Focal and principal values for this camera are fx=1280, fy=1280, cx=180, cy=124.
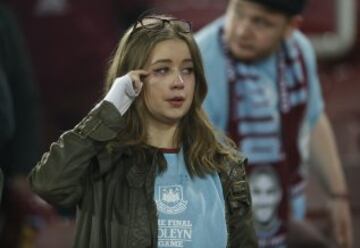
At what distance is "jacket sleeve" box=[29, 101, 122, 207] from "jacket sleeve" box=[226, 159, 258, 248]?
0.35 m

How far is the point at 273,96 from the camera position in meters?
4.43

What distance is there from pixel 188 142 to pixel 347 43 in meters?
3.02

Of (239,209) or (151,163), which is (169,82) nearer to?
(151,163)

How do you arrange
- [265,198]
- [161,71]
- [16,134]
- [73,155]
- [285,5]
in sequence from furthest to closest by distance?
[16,134] < [265,198] < [285,5] < [161,71] < [73,155]

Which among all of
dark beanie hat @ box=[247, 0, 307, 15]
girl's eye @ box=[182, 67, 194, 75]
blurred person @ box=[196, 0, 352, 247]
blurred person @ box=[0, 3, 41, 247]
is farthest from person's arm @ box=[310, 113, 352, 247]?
girl's eye @ box=[182, 67, 194, 75]

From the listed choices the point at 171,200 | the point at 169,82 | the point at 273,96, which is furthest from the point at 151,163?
the point at 273,96

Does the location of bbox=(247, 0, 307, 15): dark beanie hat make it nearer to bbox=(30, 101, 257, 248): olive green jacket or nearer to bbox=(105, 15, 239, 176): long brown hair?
bbox=(105, 15, 239, 176): long brown hair

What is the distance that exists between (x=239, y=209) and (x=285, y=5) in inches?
48.4

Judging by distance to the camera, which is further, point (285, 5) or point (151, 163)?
point (285, 5)

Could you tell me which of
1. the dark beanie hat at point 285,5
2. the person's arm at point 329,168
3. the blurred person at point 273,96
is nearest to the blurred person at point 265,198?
the blurred person at point 273,96

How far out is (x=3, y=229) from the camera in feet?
18.4

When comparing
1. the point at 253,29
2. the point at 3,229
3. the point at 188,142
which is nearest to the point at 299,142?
the point at 253,29

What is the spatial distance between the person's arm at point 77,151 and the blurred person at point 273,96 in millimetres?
1145

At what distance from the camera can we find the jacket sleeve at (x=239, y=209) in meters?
3.29
